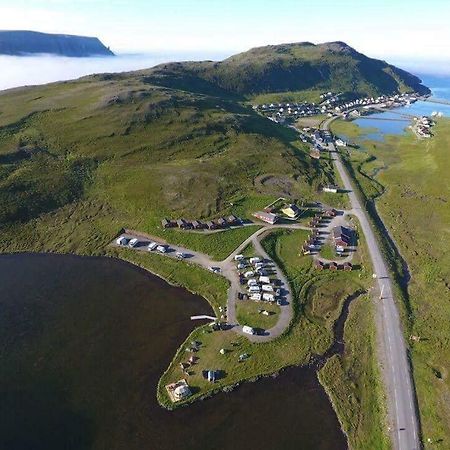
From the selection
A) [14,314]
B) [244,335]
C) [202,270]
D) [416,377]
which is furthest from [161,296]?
[416,377]

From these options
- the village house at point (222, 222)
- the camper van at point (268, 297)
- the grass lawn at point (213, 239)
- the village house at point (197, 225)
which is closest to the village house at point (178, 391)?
the camper van at point (268, 297)

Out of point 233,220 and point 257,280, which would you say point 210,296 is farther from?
point 233,220

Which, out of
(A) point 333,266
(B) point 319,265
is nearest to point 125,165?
(B) point 319,265

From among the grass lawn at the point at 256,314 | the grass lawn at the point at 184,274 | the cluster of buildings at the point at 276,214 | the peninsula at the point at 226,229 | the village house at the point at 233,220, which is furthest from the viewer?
the cluster of buildings at the point at 276,214

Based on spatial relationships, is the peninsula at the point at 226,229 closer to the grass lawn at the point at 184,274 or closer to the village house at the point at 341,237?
the grass lawn at the point at 184,274

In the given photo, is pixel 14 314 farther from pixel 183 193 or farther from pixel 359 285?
pixel 359 285

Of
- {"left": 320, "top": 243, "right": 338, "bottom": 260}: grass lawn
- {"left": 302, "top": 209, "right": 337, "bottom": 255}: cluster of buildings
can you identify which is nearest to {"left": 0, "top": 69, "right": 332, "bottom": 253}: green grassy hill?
{"left": 302, "top": 209, "right": 337, "bottom": 255}: cluster of buildings

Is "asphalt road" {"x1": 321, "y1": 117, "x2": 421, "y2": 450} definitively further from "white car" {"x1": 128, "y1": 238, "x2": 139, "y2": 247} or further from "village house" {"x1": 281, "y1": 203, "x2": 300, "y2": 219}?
"white car" {"x1": 128, "y1": 238, "x2": 139, "y2": 247}
